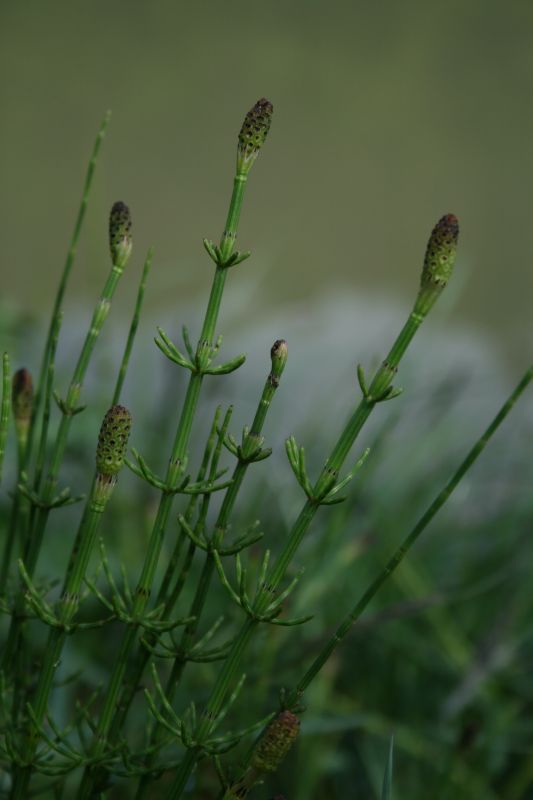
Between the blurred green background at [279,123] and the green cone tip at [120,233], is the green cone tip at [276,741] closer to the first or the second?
the green cone tip at [120,233]

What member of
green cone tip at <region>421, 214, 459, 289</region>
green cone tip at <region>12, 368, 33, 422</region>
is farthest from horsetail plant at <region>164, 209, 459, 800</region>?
green cone tip at <region>12, 368, 33, 422</region>

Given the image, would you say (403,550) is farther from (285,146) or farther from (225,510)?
(285,146)

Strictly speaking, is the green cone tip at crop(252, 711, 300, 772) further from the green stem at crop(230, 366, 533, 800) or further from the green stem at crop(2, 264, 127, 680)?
the green stem at crop(2, 264, 127, 680)

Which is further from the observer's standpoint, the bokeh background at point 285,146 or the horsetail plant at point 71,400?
the bokeh background at point 285,146

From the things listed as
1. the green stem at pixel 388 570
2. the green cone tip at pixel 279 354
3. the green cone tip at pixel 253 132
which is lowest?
the green stem at pixel 388 570

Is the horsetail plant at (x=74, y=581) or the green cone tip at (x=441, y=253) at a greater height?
the green cone tip at (x=441, y=253)

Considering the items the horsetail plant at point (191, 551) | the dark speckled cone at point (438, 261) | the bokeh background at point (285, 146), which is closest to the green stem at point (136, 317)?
the horsetail plant at point (191, 551)
